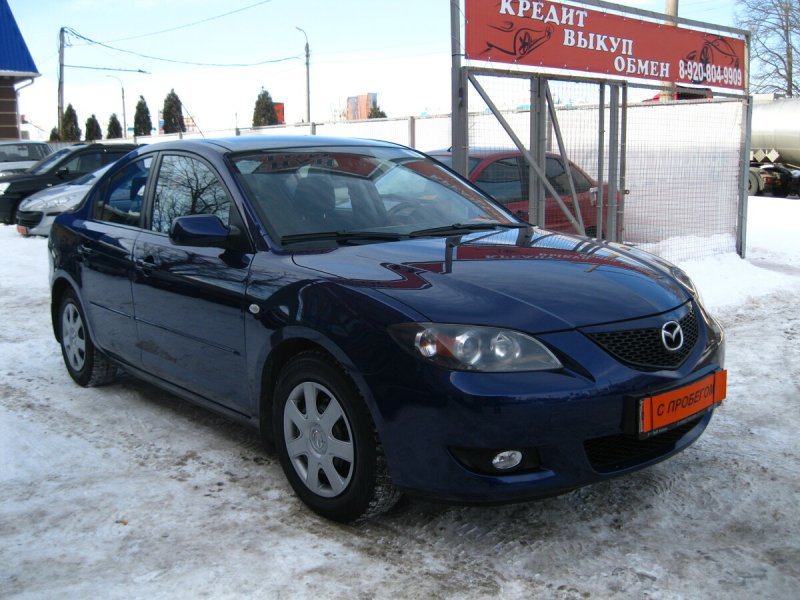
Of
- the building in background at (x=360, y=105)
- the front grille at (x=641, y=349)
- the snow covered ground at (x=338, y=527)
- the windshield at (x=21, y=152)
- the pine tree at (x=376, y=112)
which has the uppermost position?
the building in background at (x=360, y=105)

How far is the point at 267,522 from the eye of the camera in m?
3.28

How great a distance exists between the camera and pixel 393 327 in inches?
113

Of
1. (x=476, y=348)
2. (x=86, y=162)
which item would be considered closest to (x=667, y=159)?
(x=476, y=348)

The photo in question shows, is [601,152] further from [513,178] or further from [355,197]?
[355,197]

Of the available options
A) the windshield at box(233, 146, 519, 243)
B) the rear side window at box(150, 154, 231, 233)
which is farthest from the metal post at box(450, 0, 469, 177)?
the rear side window at box(150, 154, 231, 233)

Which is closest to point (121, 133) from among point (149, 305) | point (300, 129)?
point (300, 129)

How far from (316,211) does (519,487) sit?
1.68 m

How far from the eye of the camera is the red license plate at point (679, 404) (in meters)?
2.91

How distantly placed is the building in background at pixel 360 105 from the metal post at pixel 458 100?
207ft

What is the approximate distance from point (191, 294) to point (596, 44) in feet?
20.9

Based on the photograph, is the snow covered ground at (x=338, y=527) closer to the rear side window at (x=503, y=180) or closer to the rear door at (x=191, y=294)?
the rear door at (x=191, y=294)

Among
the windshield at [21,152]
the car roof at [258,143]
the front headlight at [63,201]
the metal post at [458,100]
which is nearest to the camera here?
the car roof at [258,143]

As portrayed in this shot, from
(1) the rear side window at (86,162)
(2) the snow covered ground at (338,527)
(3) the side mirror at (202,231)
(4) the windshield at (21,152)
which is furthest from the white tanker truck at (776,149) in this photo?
(3) the side mirror at (202,231)

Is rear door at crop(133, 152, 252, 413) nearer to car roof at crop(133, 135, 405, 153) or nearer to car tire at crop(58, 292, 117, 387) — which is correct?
car roof at crop(133, 135, 405, 153)
